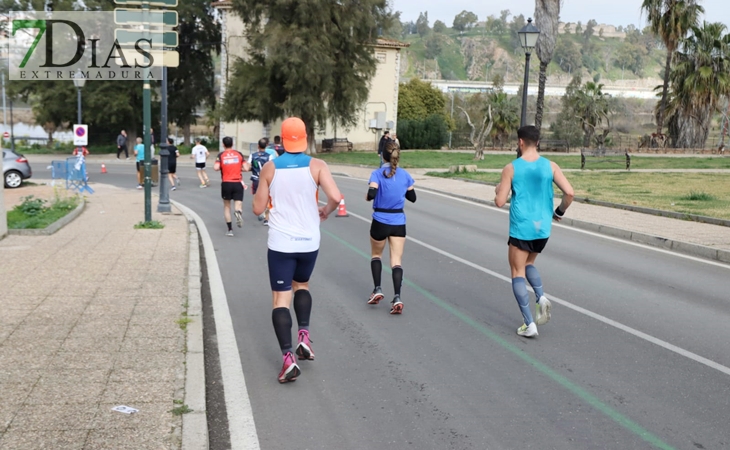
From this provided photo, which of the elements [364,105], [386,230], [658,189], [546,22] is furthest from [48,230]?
[364,105]

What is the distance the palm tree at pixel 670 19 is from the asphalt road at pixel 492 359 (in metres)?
43.4

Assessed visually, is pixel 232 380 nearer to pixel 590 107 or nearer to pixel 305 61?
pixel 305 61

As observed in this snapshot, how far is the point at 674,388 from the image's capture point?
18.7ft

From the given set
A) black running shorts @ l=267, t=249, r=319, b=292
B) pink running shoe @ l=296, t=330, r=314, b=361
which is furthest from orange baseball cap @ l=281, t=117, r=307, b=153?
pink running shoe @ l=296, t=330, r=314, b=361

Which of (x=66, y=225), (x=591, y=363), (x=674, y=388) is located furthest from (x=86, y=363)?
(x=66, y=225)

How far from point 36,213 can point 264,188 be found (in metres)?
11.5

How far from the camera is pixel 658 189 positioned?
2373 cm

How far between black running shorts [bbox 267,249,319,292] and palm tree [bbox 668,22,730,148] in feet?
168

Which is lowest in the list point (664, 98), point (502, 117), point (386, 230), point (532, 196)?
point (386, 230)

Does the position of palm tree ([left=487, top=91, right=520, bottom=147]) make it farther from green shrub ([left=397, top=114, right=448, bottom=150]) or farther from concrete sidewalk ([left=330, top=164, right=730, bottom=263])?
concrete sidewalk ([left=330, top=164, right=730, bottom=263])

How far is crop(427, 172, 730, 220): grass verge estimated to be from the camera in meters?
18.5

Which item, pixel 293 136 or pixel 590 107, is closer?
pixel 293 136

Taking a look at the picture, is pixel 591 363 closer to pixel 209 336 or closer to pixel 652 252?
pixel 209 336

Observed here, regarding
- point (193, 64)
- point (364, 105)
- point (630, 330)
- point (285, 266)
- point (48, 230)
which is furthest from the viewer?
point (193, 64)
